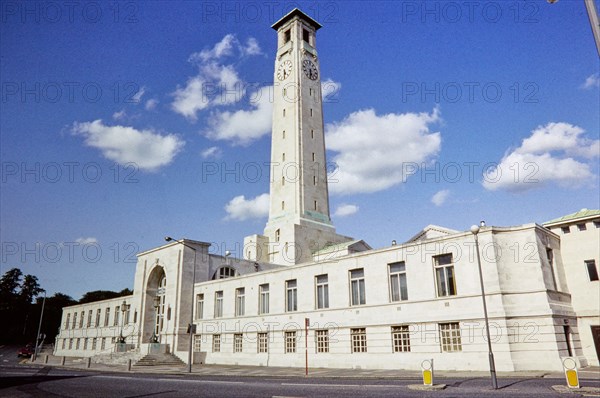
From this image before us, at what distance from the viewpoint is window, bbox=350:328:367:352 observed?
28.1 m

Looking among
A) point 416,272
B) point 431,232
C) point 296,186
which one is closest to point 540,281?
point 416,272

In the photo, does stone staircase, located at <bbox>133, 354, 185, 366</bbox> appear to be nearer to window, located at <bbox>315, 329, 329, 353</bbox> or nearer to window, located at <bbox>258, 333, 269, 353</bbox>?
window, located at <bbox>258, 333, 269, 353</bbox>

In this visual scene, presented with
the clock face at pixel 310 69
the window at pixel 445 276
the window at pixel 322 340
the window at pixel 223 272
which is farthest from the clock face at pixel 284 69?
the window at pixel 445 276

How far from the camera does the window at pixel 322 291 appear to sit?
31.7 metres

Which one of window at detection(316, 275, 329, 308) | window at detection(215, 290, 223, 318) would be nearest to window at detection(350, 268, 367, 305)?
window at detection(316, 275, 329, 308)

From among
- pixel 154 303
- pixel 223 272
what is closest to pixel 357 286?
pixel 223 272

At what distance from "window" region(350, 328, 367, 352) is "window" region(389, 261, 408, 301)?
330cm

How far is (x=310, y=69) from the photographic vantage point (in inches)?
2414

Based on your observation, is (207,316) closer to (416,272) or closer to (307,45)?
(416,272)

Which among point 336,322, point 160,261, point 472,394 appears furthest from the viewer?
point 160,261

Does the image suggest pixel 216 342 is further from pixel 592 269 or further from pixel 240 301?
pixel 592 269

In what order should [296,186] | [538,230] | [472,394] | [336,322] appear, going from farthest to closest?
[296,186] < [336,322] < [538,230] < [472,394]

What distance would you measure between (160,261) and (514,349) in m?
37.0

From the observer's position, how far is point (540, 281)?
76.1 ft
